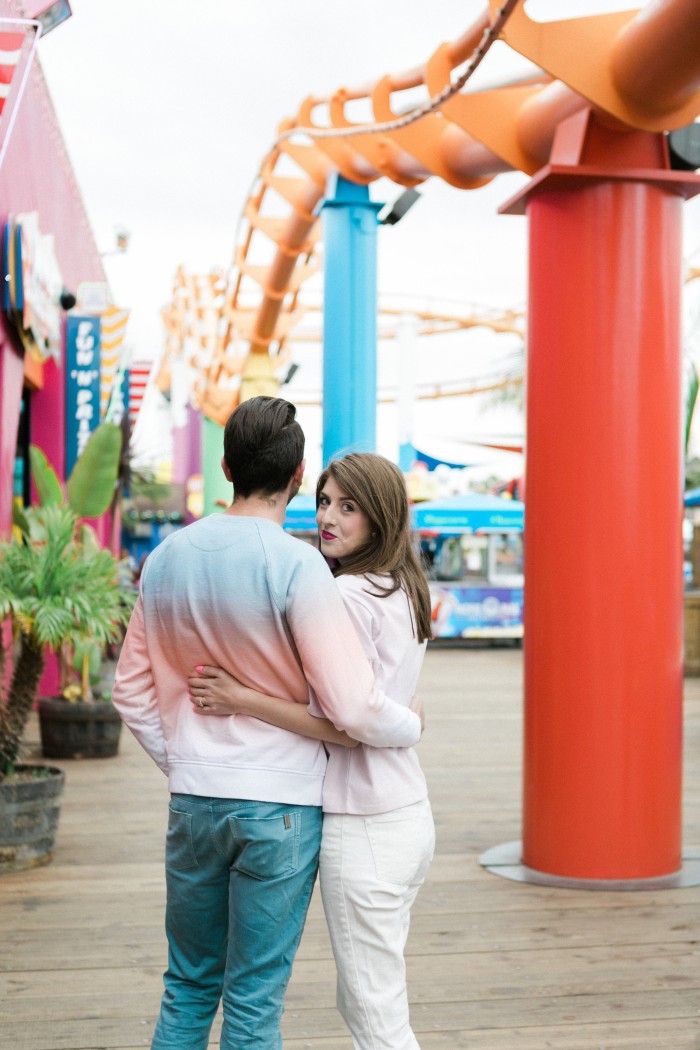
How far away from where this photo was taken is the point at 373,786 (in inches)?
93.2

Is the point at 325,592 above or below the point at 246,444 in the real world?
below

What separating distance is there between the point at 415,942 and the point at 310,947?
356 mm

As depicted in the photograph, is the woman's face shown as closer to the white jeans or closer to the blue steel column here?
the white jeans

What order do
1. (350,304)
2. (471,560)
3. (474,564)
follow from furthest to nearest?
1. (471,560)
2. (474,564)
3. (350,304)

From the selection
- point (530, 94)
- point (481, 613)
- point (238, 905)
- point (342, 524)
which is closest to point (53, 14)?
point (530, 94)

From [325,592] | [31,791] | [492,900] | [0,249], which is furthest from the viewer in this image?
[0,249]

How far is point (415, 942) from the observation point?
426cm

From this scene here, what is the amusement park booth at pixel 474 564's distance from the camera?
1856 cm

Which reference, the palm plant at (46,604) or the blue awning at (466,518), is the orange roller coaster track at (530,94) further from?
the blue awning at (466,518)

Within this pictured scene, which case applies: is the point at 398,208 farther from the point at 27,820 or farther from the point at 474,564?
the point at 474,564

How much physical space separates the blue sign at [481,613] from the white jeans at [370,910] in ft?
52.7

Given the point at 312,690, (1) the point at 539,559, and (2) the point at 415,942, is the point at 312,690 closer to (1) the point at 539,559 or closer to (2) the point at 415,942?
(2) the point at 415,942

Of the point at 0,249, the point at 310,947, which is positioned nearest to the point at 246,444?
the point at 310,947

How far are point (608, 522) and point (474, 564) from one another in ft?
53.4
